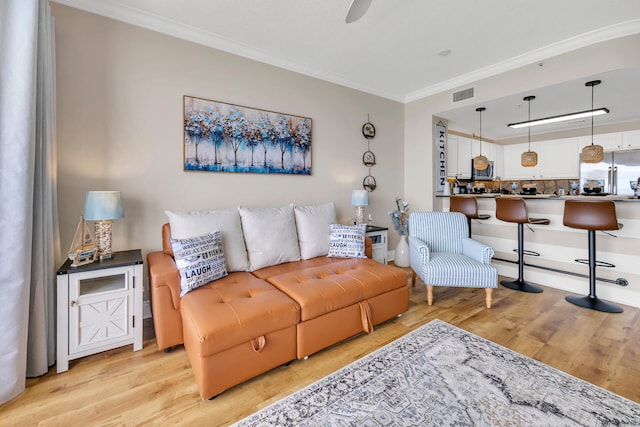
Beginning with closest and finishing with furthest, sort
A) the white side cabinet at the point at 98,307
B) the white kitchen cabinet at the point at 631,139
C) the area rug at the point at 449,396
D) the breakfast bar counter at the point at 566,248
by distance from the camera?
the area rug at the point at 449,396 < the white side cabinet at the point at 98,307 < the breakfast bar counter at the point at 566,248 < the white kitchen cabinet at the point at 631,139

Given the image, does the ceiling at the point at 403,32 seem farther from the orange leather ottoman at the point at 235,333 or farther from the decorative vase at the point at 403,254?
the orange leather ottoman at the point at 235,333

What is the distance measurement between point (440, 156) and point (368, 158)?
123 centimetres

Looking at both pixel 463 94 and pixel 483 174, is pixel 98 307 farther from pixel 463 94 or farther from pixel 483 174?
pixel 483 174

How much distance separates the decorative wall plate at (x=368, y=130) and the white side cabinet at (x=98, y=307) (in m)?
3.28

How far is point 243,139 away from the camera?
9.96 ft

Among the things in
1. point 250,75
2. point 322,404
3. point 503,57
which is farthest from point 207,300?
point 503,57

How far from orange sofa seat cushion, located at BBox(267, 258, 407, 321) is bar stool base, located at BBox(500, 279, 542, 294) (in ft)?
5.85

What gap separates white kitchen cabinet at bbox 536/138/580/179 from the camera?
5.76 metres

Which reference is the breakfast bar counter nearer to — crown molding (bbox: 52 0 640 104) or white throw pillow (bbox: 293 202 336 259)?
crown molding (bbox: 52 0 640 104)

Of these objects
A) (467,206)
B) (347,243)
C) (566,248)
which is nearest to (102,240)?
(347,243)

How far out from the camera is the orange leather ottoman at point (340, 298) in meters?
1.93

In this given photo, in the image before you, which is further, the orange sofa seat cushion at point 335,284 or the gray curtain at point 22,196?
the orange sofa seat cushion at point 335,284

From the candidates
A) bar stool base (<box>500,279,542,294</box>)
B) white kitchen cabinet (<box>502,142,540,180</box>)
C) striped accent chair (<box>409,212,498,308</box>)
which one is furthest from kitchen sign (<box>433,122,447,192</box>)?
white kitchen cabinet (<box>502,142,540,180</box>)

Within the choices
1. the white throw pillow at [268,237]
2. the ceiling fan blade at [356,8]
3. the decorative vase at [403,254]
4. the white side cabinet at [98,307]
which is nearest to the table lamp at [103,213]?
the white side cabinet at [98,307]
